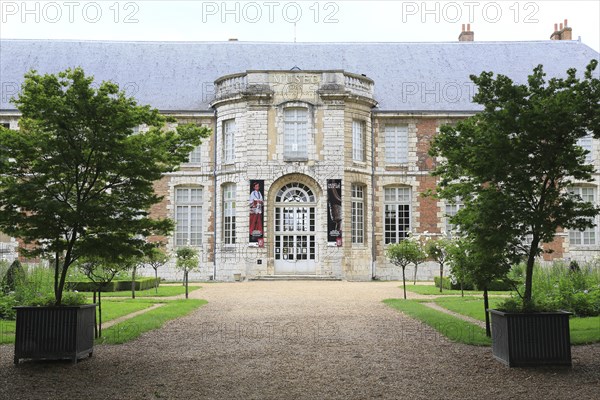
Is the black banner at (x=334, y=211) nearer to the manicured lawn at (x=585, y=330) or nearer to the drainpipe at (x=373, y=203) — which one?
the drainpipe at (x=373, y=203)

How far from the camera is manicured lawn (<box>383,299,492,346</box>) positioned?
9.13 metres

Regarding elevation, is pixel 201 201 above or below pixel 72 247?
above

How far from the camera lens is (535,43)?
94.5ft

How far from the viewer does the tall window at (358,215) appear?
23672mm

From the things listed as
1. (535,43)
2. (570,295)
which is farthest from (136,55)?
(570,295)

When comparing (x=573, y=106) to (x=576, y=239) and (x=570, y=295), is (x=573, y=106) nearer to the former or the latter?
(x=570, y=295)

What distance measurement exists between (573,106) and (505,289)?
12.2m

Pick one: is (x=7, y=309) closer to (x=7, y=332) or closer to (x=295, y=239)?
(x=7, y=332)

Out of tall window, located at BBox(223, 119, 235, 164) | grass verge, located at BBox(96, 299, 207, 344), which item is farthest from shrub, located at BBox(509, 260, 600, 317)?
tall window, located at BBox(223, 119, 235, 164)

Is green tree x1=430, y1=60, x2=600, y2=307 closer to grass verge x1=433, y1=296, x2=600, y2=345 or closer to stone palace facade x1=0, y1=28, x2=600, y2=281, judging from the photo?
grass verge x1=433, y1=296, x2=600, y2=345

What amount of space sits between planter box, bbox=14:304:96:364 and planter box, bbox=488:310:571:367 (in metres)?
4.76

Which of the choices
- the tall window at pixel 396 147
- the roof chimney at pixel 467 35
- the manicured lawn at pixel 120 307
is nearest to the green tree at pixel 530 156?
the manicured lawn at pixel 120 307

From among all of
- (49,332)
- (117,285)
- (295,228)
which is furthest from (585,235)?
(49,332)

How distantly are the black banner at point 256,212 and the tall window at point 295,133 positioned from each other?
1.61 metres
